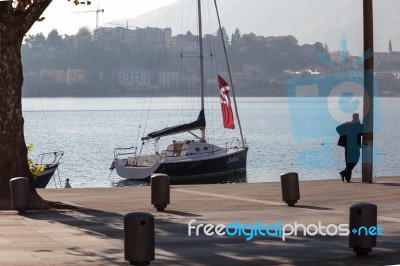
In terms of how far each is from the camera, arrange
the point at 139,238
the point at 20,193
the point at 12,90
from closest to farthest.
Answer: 1. the point at 139,238
2. the point at 20,193
3. the point at 12,90

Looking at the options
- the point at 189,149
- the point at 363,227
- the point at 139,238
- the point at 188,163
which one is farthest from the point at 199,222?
the point at 189,149

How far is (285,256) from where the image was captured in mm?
15984

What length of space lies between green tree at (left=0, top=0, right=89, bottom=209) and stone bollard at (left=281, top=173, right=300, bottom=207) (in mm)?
5007

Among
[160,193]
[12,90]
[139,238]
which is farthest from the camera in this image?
[12,90]

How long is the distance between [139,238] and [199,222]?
18.8ft

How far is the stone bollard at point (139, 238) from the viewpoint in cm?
1437

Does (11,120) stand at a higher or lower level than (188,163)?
higher

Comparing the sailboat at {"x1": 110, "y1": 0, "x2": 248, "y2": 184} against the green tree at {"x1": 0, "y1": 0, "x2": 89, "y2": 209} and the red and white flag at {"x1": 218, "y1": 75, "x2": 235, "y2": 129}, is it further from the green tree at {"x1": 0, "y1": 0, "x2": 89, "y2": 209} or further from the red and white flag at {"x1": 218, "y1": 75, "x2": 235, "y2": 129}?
the green tree at {"x1": 0, "y1": 0, "x2": 89, "y2": 209}

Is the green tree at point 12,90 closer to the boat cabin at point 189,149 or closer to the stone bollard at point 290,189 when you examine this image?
the stone bollard at point 290,189

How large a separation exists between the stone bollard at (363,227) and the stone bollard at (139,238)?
3.08 meters

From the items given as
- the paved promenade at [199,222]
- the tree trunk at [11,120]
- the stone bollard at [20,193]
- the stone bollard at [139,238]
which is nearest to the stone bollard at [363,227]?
the paved promenade at [199,222]

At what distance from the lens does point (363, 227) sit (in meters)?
15.7

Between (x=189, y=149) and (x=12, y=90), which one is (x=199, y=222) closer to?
(x=12, y=90)

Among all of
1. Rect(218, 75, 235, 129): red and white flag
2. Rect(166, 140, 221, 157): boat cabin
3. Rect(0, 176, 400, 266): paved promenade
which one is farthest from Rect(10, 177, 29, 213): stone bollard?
Rect(218, 75, 235, 129): red and white flag
